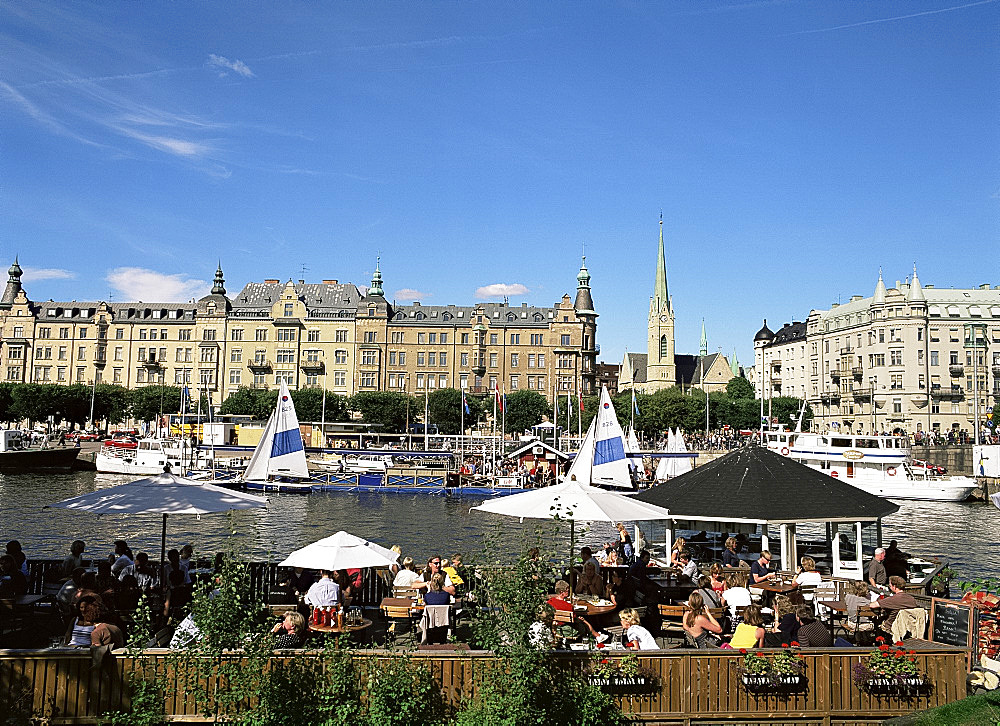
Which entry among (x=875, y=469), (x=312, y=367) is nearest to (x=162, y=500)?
(x=875, y=469)

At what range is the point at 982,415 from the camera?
302 ft

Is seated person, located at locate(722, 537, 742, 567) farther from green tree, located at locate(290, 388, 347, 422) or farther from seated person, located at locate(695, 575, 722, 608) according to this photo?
green tree, located at locate(290, 388, 347, 422)

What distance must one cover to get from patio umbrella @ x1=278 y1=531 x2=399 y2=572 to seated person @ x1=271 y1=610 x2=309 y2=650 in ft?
6.10

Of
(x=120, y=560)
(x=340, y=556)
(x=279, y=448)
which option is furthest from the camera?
(x=279, y=448)

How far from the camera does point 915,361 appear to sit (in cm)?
9638


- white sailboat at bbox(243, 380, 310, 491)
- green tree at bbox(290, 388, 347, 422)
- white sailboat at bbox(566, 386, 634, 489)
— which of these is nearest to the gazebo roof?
white sailboat at bbox(566, 386, 634, 489)

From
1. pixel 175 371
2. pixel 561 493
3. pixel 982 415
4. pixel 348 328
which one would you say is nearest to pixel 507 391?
pixel 348 328

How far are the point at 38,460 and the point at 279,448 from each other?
108 ft

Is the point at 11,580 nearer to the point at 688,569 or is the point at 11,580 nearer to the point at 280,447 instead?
the point at 688,569

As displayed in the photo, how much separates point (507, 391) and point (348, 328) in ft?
69.2

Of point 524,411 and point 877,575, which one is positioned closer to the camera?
point 877,575

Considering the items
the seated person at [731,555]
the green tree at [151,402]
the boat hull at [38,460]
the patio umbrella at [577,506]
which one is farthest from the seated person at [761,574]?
the green tree at [151,402]

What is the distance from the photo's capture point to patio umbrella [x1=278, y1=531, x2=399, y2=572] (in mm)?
12164

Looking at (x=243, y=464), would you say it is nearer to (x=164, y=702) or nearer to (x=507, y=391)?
(x=507, y=391)
